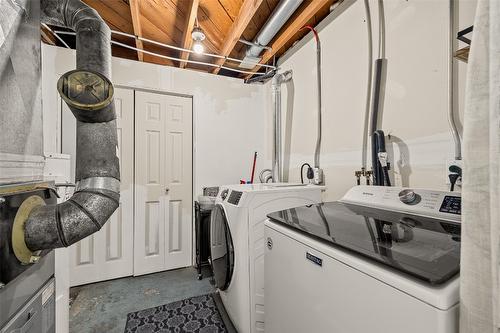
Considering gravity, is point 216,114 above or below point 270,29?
below

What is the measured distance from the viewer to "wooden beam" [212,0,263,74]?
167 cm

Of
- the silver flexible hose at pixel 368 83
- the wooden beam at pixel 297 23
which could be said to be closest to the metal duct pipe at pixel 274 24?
the wooden beam at pixel 297 23

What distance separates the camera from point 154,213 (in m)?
2.53

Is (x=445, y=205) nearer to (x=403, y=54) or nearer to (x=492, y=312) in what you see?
(x=492, y=312)

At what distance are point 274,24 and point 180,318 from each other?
102 inches

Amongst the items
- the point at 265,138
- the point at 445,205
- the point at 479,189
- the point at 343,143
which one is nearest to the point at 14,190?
the point at 479,189

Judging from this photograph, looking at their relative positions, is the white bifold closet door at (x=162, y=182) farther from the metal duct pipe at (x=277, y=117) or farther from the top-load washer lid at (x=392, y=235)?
the top-load washer lid at (x=392, y=235)

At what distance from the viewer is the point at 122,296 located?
205 centimetres

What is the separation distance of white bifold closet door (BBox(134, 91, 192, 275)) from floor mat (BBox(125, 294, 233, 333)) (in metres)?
0.72

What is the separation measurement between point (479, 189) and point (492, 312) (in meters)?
0.23

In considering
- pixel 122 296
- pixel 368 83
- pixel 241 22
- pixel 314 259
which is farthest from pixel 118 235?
pixel 368 83

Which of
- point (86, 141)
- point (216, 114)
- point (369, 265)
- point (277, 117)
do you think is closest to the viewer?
point (369, 265)

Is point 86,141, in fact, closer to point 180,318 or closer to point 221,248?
point 221,248

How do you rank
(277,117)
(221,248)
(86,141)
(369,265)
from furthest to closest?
(277,117) < (221,248) < (86,141) < (369,265)
